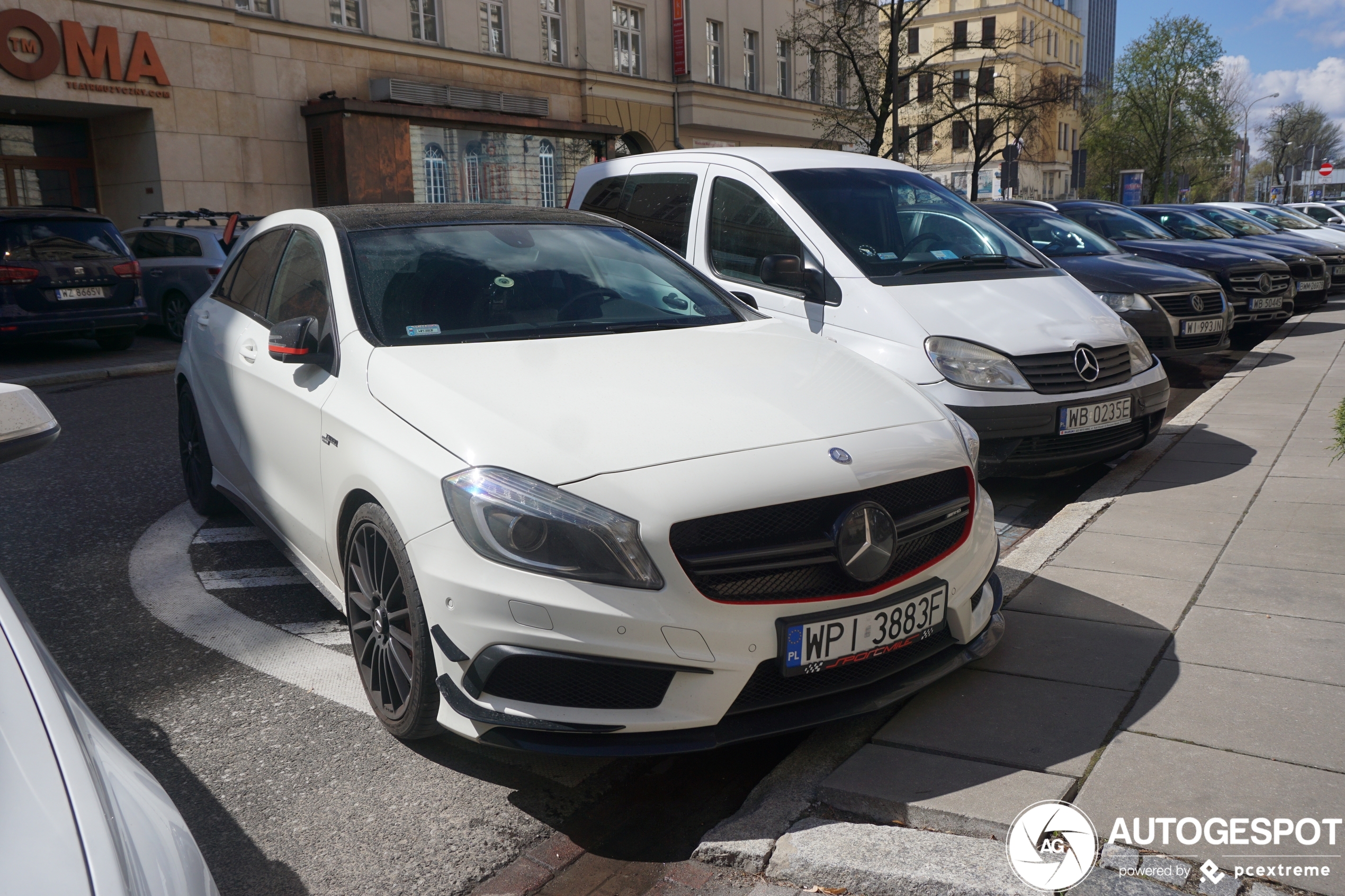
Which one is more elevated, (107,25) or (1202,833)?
(107,25)

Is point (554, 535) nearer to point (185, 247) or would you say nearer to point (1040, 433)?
point (1040, 433)

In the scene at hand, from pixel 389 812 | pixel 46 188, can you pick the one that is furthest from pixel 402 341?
pixel 46 188

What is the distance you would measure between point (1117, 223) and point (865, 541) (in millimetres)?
11391

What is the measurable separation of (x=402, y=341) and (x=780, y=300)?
9.95 feet

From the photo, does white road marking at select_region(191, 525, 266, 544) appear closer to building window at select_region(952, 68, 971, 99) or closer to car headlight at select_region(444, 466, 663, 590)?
car headlight at select_region(444, 466, 663, 590)

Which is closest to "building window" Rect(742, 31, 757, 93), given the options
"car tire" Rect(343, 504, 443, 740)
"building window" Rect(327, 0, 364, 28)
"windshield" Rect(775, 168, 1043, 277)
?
"building window" Rect(327, 0, 364, 28)

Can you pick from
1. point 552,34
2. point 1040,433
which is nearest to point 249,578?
point 1040,433

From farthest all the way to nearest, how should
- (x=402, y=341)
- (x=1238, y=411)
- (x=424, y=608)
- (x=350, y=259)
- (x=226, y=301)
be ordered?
1. (x=1238, y=411)
2. (x=226, y=301)
3. (x=350, y=259)
4. (x=402, y=341)
5. (x=424, y=608)

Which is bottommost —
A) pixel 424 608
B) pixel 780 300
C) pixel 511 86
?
pixel 424 608

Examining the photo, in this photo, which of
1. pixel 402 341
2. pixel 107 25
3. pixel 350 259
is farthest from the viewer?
pixel 107 25

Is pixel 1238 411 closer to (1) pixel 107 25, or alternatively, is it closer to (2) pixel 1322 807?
(2) pixel 1322 807

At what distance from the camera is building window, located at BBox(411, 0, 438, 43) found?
24.0 metres

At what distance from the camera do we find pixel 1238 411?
25.3 feet

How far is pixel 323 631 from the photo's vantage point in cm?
411
